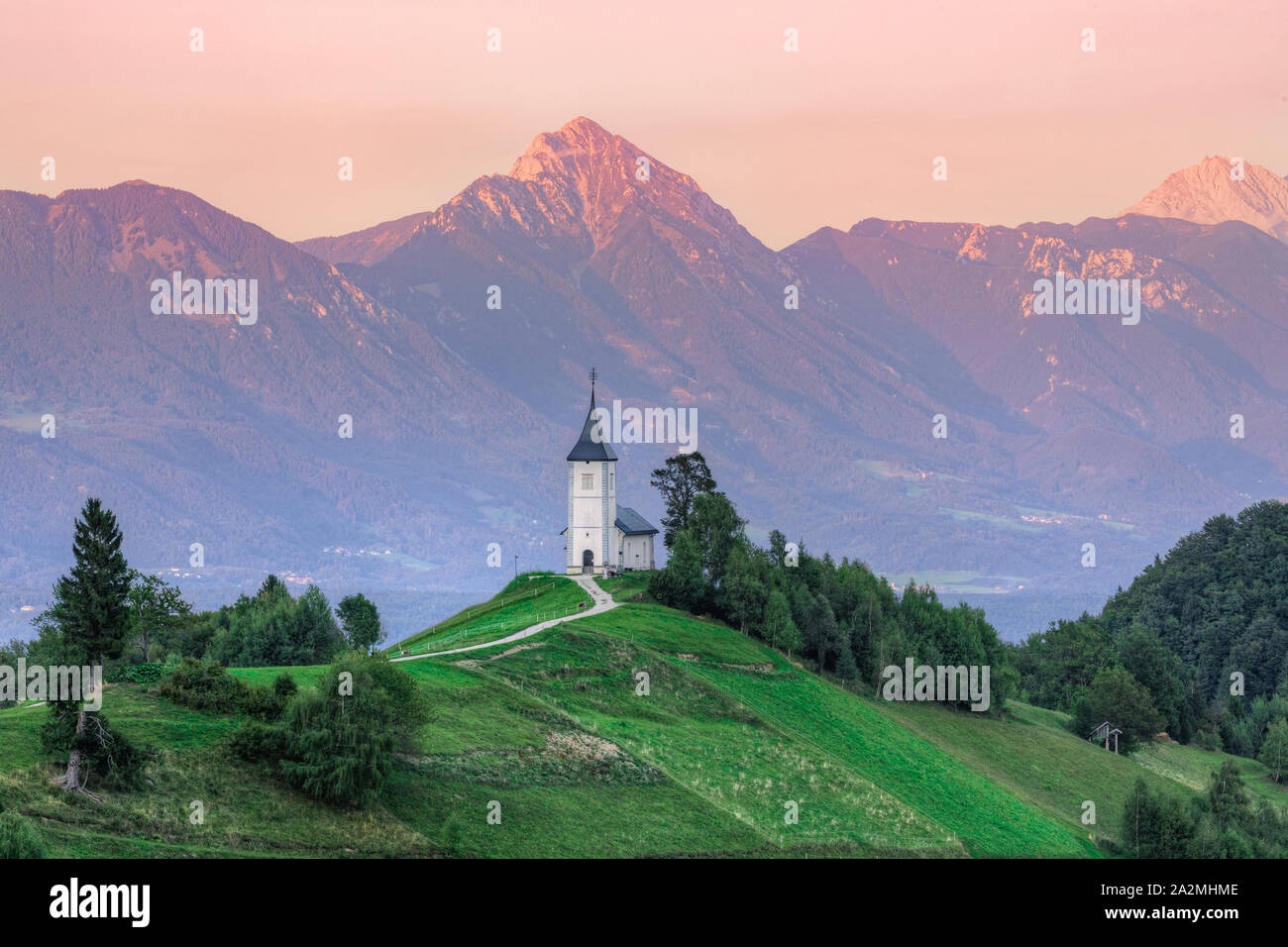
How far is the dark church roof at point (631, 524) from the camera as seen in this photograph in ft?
399

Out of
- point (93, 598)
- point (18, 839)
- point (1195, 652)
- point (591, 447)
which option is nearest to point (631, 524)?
point (591, 447)

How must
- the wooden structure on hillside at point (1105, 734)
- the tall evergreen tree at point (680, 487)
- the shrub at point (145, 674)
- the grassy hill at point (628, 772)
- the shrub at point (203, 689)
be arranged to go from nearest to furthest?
the grassy hill at point (628, 772) < the shrub at point (203, 689) < the shrub at point (145, 674) < the wooden structure on hillside at point (1105, 734) < the tall evergreen tree at point (680, 487)

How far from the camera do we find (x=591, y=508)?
120 m

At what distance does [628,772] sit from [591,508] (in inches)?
2186

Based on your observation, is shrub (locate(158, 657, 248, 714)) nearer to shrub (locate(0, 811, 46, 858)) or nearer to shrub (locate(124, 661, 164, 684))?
shrub (locate(124, 661, 164, 684))

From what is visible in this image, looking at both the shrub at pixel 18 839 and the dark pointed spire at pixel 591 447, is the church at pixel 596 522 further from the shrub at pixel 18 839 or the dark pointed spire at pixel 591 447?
the shrub at pixel 18 839

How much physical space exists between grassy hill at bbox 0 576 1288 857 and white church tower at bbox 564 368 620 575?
9.91 meters

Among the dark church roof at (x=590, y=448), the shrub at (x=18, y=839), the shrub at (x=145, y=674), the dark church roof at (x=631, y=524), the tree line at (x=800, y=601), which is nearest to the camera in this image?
the shrub at (x=18, y=839)

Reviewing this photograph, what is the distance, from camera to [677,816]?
62156 mm

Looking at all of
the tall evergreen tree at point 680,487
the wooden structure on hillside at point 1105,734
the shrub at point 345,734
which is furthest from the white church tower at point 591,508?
the shrub at point 345,734

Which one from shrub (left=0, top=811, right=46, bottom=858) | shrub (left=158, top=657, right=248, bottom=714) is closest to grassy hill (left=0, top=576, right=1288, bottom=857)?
shrub (left=158, top=657, right=248, bottom=714)

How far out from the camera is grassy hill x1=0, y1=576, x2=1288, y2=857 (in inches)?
1988

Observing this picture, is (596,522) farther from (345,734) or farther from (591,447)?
(345,734)
